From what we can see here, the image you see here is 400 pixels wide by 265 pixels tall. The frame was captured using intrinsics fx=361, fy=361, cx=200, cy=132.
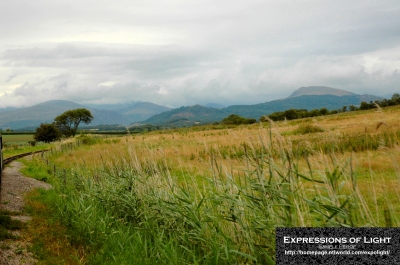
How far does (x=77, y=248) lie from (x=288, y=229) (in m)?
5.57

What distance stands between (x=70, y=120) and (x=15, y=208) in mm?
116935

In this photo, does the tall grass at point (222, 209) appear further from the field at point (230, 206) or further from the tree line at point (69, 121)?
the tree line at point (69, 121)

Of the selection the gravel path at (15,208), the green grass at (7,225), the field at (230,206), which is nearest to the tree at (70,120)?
the gravel path at (15,208)

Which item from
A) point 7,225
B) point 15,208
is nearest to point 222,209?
point 7,225

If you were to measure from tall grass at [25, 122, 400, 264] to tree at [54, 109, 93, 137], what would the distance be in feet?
368

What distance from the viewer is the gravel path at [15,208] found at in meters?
6.78

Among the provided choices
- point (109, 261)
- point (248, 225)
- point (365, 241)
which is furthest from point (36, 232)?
point (365, 241)

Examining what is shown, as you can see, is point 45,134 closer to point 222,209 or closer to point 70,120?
point 70,120

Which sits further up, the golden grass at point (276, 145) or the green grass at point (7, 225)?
the golden grass at point (276, 145)

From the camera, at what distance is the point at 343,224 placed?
4.04 metres

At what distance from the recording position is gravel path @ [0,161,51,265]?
6.78m

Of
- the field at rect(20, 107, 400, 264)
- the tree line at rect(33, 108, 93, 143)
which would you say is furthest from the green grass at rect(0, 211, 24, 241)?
the tree line at rect(33, 108, 93, 143)

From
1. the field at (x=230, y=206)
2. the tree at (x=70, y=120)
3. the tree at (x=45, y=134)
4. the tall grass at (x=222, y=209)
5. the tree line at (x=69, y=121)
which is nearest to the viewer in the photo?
the field at (x=230, y=206)

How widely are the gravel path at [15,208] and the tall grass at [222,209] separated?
43.4 inches
